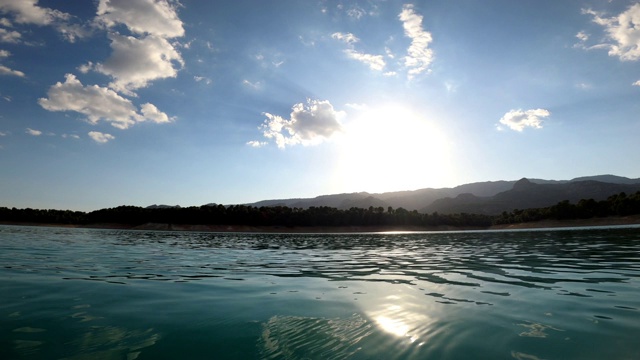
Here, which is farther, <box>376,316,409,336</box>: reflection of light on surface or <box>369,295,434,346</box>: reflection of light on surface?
<box>376,316,409,336</box>: reflection of light on surface

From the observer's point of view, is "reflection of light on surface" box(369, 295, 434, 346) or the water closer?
the water

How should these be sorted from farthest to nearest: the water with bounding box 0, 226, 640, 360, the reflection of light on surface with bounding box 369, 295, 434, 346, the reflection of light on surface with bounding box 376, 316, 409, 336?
the reflection of light on surface with bounding box 376, 316, 409, 336
the reflection of light on surface with bounding box 369, 295, 434, 346
the water with bounding box 0, 226, 640, 360

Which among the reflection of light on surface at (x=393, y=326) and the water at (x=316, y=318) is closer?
the water at (x=316, y=318)

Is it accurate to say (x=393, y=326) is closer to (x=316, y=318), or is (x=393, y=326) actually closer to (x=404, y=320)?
(x=404, y=320)

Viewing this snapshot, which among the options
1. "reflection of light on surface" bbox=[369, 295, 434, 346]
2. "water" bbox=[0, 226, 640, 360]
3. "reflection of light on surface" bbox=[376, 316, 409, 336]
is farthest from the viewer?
"reflection of light on surface" bbox=[376, 316, 409, 336]

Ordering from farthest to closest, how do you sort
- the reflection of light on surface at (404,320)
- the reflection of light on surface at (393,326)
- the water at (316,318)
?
the reflection of light on surface at (393,326) → the reflection of light on surface at (404,320) → the water at (316,318)

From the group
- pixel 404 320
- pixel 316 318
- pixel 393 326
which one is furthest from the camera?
pixel 316 318

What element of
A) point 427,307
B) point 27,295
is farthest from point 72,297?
point 427,307

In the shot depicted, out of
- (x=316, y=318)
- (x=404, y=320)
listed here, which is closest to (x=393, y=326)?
(x=404, y=320)

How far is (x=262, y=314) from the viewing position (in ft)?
27.6

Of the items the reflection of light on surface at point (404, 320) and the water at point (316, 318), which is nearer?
the water at point (316, 318)

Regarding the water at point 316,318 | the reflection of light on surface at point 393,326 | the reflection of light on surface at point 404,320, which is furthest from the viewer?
the reflection of light on surface at point 393,326

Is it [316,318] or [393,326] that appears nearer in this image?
[393,326]

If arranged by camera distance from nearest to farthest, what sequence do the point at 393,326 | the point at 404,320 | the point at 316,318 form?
the point at 393,326 < the point at 404,320 < the point at 316,318
